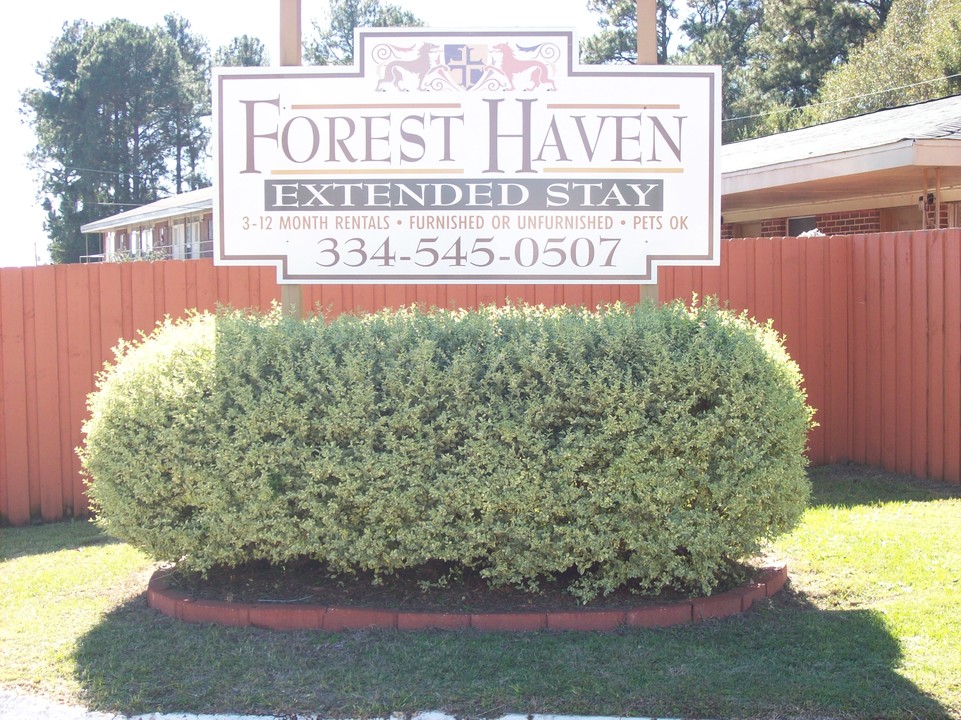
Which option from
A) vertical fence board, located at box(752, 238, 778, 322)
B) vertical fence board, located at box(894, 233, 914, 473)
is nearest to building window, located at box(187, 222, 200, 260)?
vertical fence board, located at box(752, 238, 778, 322)

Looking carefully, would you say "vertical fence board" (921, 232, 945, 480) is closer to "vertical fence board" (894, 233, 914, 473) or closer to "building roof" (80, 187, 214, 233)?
"vertical fence board" (894, 233, 914, 473)

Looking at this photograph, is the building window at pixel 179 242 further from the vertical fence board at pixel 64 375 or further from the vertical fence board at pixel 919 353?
the vertical fence board at pixel 919 353

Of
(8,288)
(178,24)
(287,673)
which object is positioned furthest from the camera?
(178,24)

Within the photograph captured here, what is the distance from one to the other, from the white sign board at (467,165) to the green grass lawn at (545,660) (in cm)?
212

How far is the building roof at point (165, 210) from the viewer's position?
25.3 meters

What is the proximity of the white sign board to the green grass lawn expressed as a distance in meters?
2.12

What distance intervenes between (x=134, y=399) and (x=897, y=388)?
6.31 metres

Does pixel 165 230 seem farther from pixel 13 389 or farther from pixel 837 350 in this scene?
pixel 837 350

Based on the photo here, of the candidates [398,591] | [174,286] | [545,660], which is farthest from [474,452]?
[174,286]

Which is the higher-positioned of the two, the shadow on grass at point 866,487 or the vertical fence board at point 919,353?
the vertical fence board at point 919,353

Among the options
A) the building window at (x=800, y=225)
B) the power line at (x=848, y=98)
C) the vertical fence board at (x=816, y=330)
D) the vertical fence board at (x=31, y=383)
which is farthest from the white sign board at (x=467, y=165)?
the power line at (x=848, y=98)

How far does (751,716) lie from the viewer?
3951mm

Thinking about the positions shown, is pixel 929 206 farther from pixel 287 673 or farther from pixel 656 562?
pixel 287 673

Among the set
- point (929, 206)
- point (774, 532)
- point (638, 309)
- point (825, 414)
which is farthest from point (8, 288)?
point (929, 206)
